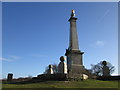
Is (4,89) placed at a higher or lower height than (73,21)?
lower

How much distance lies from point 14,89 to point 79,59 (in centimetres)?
1420

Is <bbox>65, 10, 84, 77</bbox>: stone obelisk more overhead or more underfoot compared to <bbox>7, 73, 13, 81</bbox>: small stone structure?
more overhead

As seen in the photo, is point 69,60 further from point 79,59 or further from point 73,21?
point 73,21

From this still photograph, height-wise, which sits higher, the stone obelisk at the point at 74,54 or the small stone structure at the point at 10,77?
the stone obelisk at the point at 74,54

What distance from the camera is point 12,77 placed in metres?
25.7

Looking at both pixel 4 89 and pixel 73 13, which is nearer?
pixel 4 89

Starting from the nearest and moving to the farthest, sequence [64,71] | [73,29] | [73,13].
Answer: [64,71], [73,29], [73,13]

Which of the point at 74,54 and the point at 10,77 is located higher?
the point at 74,54

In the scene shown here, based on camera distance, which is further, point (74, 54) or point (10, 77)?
point (74, 54)

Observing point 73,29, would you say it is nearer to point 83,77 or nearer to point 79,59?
point 79,59

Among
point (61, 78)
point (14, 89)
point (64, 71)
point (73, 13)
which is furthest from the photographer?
point (73, 13)

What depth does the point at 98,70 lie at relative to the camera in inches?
1955

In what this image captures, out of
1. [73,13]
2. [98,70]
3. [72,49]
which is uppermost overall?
[73,13]

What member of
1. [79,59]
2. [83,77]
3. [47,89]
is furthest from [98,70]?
[47,89]
